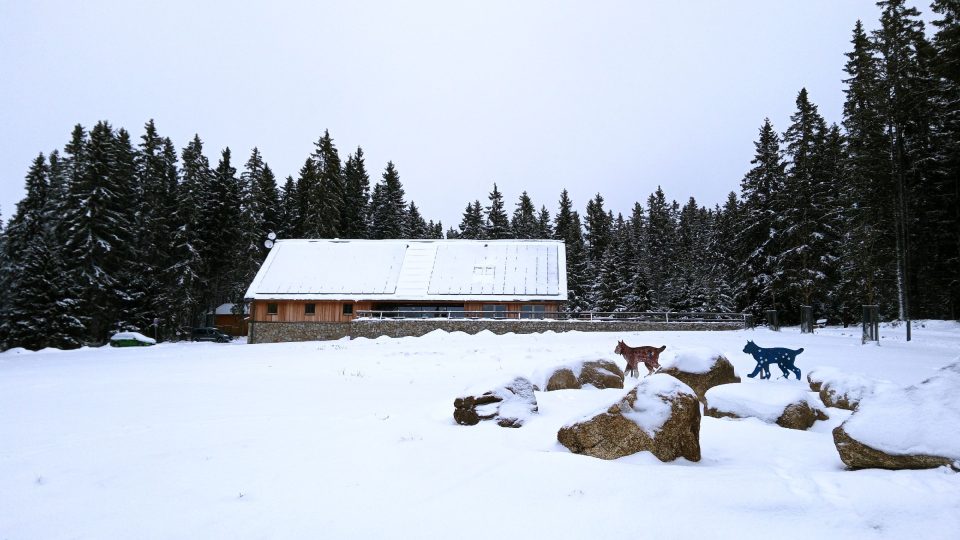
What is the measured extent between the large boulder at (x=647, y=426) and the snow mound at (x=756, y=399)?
91.2 inches

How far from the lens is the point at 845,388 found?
805 centimetres

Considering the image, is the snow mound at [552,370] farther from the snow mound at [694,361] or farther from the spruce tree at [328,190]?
the spruce tree at [328,190]

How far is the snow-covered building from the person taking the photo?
115ft

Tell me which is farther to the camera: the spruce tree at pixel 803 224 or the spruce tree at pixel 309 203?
the spruce tree at pixel 309 203

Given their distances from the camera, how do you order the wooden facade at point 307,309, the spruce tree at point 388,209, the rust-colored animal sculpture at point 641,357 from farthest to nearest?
the spruce tree at point 388,209 → the wooden facade at point 307,309 → the rust-colored animal sculpture at point 641,357

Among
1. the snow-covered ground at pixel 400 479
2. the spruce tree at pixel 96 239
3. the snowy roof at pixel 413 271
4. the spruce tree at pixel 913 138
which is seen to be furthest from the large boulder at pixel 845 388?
the spruce tree at pixel 96 239

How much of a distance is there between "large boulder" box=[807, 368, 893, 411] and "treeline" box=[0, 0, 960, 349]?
19.4 m

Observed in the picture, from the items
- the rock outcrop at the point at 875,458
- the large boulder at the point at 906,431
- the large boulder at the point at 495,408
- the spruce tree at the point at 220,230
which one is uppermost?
the spruce tree at the point at 220,230

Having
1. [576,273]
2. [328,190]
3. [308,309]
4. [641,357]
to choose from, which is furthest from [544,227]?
[641,357]

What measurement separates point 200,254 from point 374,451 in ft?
175

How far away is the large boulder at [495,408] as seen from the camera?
7395 mm

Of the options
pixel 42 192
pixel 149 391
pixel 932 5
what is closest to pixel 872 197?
pixel 932 5

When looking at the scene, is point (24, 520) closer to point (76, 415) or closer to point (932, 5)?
point (76, 415)

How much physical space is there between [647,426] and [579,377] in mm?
4442
